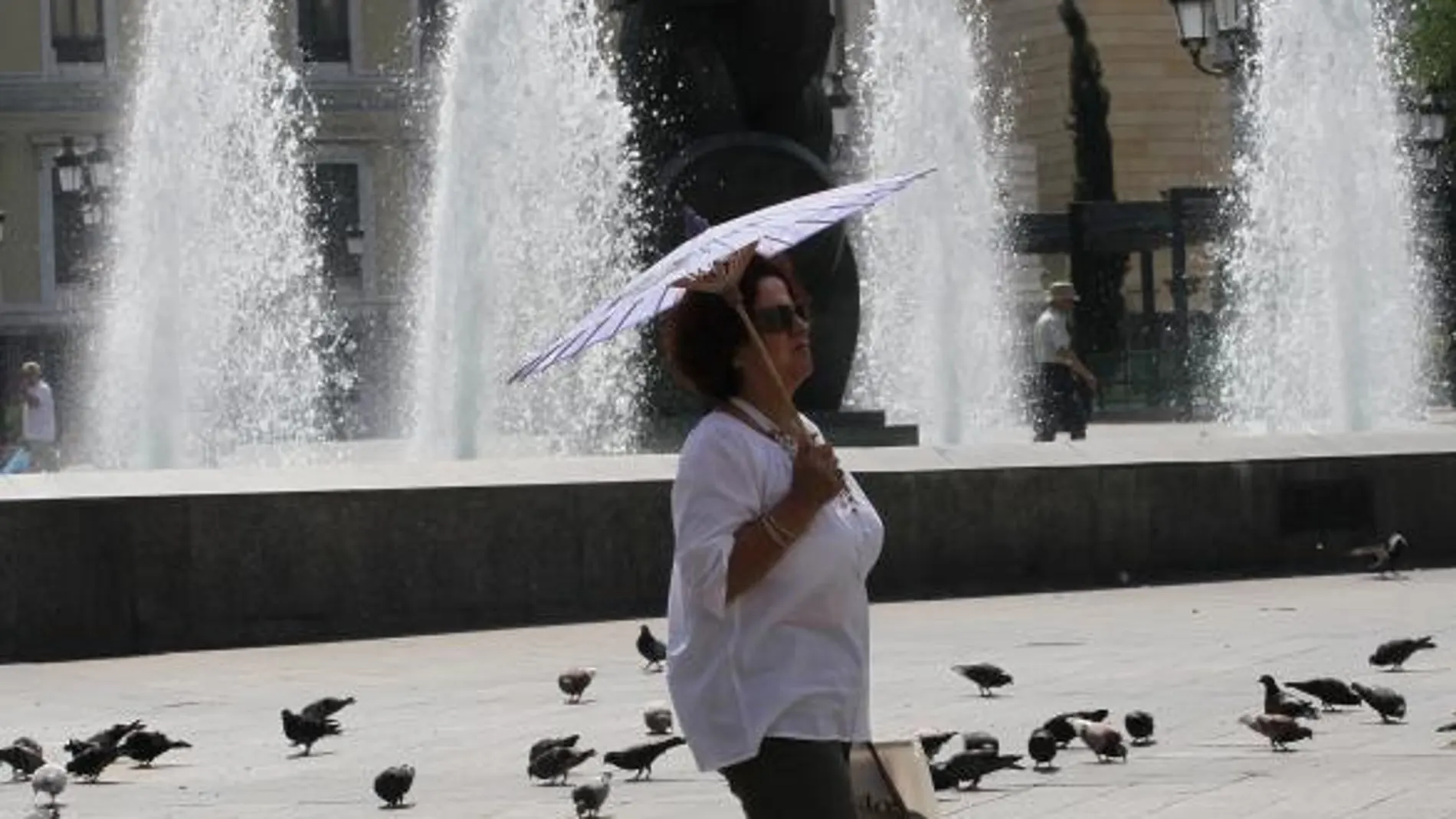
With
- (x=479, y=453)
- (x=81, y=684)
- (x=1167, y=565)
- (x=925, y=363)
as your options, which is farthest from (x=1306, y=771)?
(x=925, y=363)

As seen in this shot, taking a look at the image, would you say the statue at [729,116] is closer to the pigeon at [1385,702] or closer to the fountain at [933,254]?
the fountain at [933,254]

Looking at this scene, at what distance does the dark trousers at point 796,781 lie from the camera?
5.52 m

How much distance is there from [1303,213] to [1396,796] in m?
20.9

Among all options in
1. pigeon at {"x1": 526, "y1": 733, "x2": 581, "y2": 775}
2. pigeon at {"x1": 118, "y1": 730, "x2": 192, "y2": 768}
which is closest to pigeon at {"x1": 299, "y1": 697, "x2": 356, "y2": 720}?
pigeon at {"x1": 118, "y1": 730, "x2": 192, "y2": 768}

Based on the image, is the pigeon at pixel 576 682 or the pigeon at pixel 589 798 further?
the pigeon at pixel 576 682

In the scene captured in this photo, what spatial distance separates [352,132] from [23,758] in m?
48.4

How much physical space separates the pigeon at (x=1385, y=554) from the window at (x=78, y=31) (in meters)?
41.9

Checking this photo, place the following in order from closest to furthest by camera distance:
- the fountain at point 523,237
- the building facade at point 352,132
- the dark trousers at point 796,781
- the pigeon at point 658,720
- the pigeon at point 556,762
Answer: the dark trousers at point 796,781 → the pigeon at point 556,762 → the pigeon at point 658,720 → the fountain at point 523,237 → the building facade at point 352,132

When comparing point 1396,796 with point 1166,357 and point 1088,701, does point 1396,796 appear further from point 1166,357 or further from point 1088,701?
point 1166,357

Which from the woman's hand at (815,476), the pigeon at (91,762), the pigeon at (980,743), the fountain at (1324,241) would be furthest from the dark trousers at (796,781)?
the fountain at (1324,241)

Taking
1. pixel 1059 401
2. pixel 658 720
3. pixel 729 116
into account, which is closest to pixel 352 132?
pixel 1059 401

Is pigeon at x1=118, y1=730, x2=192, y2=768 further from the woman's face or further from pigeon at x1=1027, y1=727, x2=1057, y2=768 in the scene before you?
the woman's face

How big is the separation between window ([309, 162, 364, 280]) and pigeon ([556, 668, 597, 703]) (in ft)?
148

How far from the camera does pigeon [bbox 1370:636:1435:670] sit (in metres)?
12.2
